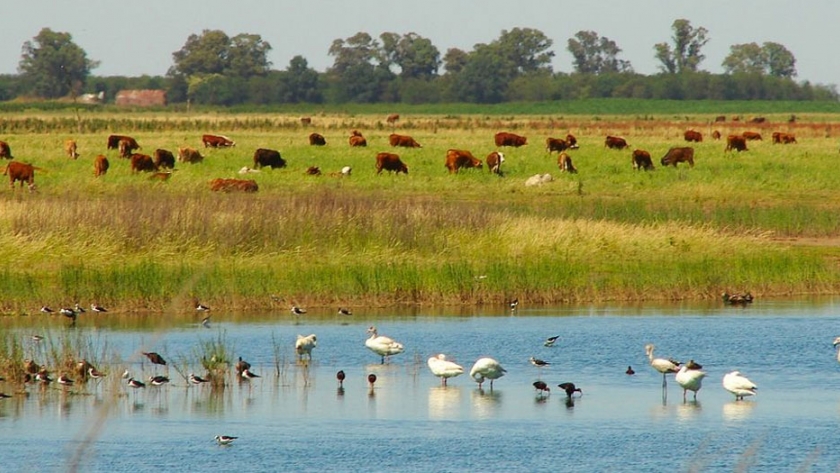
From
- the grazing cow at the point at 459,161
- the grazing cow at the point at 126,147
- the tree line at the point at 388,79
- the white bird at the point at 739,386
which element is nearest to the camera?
the white bird at the point at 739,386

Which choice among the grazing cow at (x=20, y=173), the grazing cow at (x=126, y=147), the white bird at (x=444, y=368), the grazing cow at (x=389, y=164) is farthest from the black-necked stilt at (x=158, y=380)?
the grazing cow at (x=126, y=147)

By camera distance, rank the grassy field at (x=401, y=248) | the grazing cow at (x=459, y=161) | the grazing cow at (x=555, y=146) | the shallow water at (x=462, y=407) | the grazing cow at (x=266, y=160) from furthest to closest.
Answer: the grazing cow at (x=555, y=146), the grazing cow at (x=266, y=160), the grazing cow at (x=459, y=161), the grassy field at (x=401, y=248), the shallow water at (x=462, y=407)

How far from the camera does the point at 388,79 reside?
585ft

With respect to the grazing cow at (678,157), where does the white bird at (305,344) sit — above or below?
below

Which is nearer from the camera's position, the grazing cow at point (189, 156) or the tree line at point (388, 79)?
the grazing cow at point (189, 156)

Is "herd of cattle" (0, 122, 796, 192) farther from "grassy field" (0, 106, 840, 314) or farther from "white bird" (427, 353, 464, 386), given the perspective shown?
"white bird" (427, 353, 464, 386)

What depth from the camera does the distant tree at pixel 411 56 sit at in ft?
640

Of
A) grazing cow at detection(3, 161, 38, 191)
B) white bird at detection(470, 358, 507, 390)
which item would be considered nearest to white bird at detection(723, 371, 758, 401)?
white bird at detection(470, 358, 507, 390)

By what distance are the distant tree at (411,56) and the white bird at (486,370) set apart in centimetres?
17818

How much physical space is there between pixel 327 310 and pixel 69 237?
600 cm

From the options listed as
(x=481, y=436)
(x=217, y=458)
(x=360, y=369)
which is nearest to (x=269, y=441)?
(x=217, y=458)

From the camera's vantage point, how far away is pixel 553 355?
1938cm

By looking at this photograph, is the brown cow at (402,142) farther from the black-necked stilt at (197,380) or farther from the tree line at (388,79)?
the tree line at (388,79)

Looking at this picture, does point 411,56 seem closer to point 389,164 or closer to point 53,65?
point 53,65
